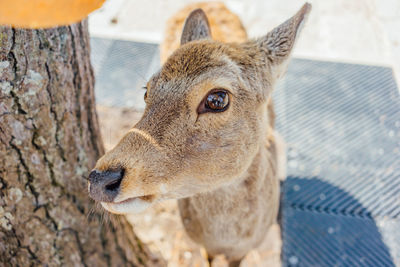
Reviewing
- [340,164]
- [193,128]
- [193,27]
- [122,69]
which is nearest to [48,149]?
[193,128]

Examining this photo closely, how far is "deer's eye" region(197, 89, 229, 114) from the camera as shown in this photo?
183cm

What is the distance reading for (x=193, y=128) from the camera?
181 centimetres

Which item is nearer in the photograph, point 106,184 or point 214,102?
point 106,184

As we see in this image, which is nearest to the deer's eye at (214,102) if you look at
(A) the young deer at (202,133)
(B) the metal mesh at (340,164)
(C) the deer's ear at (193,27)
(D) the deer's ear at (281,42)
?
(A) the young deer at (202,133)

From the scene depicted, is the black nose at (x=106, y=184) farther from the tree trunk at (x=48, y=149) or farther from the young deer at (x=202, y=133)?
the tree trunk at (x=48, y=149)

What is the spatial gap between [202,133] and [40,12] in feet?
3.01

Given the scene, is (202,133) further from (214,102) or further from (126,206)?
(126,206)

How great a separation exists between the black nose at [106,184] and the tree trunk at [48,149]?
0.59 m

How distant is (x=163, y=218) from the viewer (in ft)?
12.0

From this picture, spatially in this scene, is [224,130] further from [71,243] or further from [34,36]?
[71,243]

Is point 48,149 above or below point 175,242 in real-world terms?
above

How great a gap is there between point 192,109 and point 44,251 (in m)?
1.31

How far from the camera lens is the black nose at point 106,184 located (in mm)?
1544

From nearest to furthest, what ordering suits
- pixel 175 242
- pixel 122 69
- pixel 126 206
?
pixel 126 206 < pixel 175 242 < pixel 122 69
